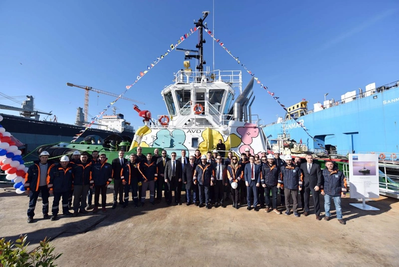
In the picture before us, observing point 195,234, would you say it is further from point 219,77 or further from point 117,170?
point 219,77

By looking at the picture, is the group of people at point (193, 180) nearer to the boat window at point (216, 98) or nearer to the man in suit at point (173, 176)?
the man in suit at point (173, 176)

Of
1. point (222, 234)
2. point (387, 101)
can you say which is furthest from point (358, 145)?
point (222, 234)

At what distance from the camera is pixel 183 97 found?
10.7 metres

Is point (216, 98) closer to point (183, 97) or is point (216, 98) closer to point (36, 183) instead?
point (183, 97)

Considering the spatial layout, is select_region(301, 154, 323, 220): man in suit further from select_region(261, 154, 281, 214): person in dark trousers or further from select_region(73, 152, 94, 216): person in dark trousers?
select_region(73, 152, 94, 216): person in dark trousers

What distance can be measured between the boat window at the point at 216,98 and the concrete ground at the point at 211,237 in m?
6.56

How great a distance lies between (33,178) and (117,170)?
76.8 inches

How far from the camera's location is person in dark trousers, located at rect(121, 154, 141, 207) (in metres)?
5.38

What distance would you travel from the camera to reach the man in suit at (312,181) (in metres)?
4.71

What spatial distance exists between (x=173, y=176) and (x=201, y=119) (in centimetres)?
443

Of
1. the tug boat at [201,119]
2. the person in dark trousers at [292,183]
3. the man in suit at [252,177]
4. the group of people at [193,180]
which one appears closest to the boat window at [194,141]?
the tug boat at [201,119]

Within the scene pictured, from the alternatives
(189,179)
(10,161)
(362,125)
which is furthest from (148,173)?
(362,125)

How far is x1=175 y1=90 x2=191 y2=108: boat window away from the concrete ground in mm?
6798

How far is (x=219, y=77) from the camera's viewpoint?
35.9ft
